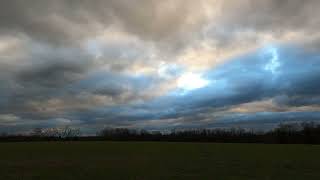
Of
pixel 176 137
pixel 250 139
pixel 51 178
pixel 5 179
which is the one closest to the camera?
pixel 5 179

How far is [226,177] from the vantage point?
36250 millimetres

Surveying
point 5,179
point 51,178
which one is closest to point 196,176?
point 51,178

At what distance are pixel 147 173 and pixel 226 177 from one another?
663 cm

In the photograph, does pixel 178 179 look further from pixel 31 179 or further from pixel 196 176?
pixel 31 179

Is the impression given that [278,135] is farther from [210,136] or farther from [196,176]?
[196,176]

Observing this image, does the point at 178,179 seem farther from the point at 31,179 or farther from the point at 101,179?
the point at 31,179

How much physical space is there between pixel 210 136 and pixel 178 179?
133 meters

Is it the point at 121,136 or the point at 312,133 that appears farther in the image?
the point at 121,136

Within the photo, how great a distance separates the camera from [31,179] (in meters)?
34.0

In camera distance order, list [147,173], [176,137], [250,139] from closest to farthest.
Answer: [147,173] < [250,139] < [176,137]

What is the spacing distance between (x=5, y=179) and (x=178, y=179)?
12250mm

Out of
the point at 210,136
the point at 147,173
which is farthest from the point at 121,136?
the point at 147,173

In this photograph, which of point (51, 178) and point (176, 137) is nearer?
point (51, 178)

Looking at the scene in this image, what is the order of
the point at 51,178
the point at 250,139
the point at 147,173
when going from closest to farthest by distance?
the point at 51,178, the point at 147,173, the point at 250,139
